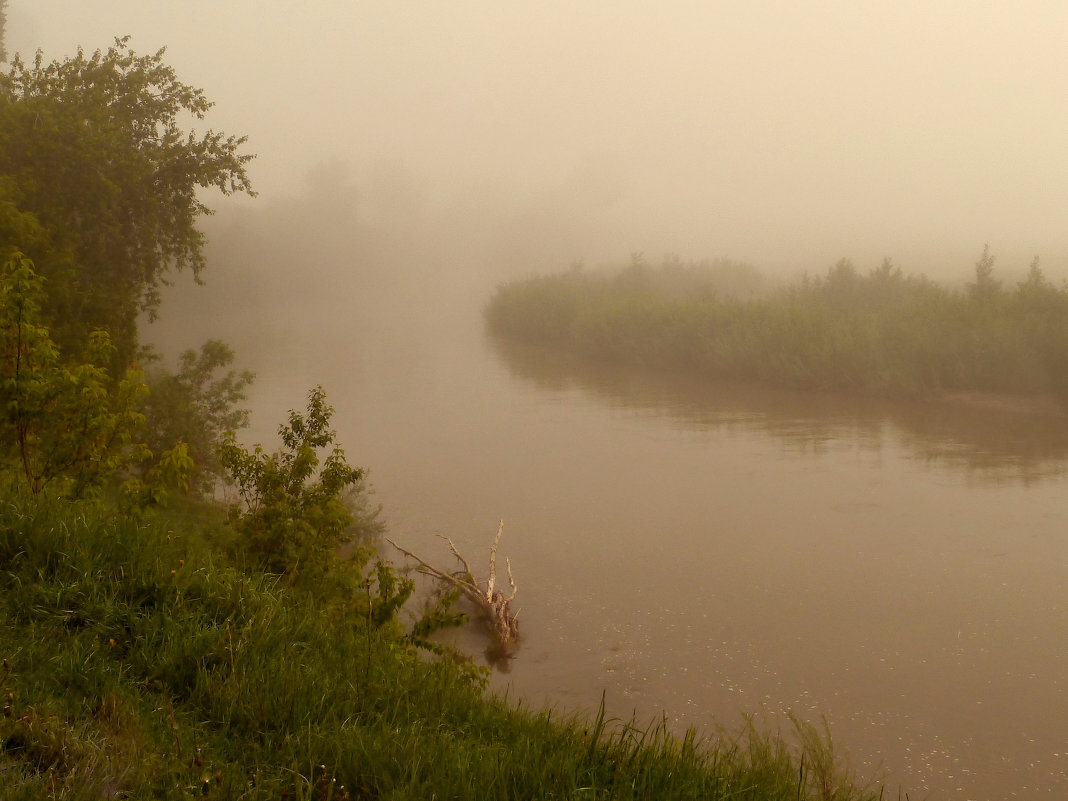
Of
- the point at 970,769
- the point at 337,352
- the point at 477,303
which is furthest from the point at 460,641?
the point at 477,303

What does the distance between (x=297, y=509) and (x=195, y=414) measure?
27.9 ft

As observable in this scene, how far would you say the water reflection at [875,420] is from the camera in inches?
797

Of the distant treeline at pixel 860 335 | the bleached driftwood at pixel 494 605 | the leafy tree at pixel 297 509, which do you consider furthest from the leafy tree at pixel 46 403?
the distant treeline at pixel 860 335

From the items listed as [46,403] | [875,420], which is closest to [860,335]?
[875,420]

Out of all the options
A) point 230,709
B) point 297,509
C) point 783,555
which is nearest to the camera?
point 230,709

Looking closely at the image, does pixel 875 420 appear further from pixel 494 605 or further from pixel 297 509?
pixel 297 509

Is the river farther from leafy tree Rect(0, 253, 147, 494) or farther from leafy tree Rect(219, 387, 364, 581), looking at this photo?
leafy tree Rect(0, 253, 147, 494)

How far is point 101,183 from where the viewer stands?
14.6m

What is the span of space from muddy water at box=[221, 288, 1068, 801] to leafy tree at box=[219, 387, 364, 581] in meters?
2.17

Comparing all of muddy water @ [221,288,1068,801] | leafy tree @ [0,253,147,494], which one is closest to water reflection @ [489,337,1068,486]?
muddy water @ [221,288,1068,801]

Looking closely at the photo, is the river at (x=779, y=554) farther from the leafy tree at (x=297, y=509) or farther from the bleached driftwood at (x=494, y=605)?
the leafy tree at (x=297, y=509)

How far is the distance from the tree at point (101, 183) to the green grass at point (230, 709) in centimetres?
827

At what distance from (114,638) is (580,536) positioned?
35.7ft

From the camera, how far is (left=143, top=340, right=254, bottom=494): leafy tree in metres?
15.3
